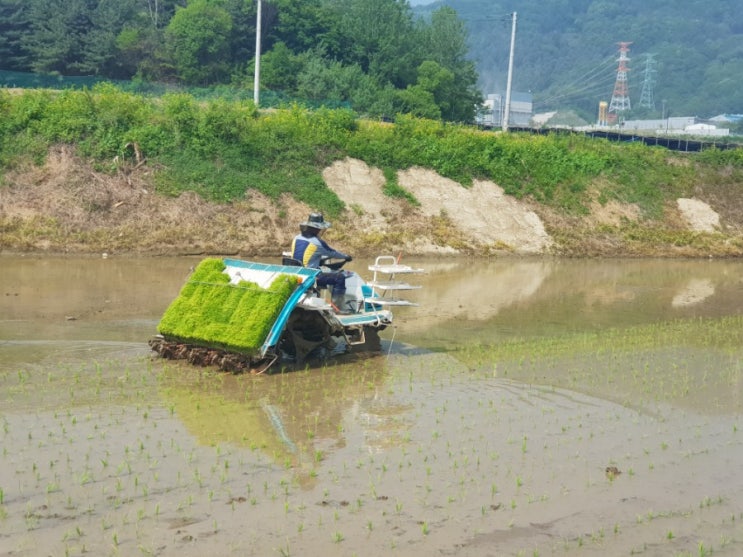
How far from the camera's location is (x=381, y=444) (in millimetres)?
9688

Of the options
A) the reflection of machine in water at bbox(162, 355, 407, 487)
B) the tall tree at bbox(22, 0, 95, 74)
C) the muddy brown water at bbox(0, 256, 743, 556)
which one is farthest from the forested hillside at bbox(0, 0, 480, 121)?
the reflection of machine in water at bbox(162, 355, 407, 487)

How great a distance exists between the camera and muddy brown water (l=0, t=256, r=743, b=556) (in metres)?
7.45

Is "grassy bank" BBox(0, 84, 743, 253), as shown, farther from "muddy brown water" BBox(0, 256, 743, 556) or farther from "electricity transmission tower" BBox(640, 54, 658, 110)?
"electricity transmission tower" BBox(640, 54, 658, 110)

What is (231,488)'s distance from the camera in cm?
815

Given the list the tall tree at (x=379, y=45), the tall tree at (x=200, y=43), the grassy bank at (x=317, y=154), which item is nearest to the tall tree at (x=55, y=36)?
the tall tree at (x=200, y=43)

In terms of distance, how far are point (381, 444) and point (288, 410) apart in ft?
4.84

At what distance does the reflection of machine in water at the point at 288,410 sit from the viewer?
9445 mm

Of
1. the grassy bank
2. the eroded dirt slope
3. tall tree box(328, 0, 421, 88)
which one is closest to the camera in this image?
the eroded dirt slope

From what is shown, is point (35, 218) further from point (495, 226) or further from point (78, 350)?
point (495, 226)

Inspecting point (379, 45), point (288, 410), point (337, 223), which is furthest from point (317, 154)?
point (379, 45)

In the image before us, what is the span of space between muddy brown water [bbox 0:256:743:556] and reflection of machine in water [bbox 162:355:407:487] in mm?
35

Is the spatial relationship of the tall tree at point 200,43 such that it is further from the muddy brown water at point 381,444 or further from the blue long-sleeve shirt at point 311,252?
the blue long-sleeve shirt at point 311,252

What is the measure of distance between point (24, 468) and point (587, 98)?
200808 millimetres

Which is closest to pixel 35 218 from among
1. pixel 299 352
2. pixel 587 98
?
pixel 299 352
